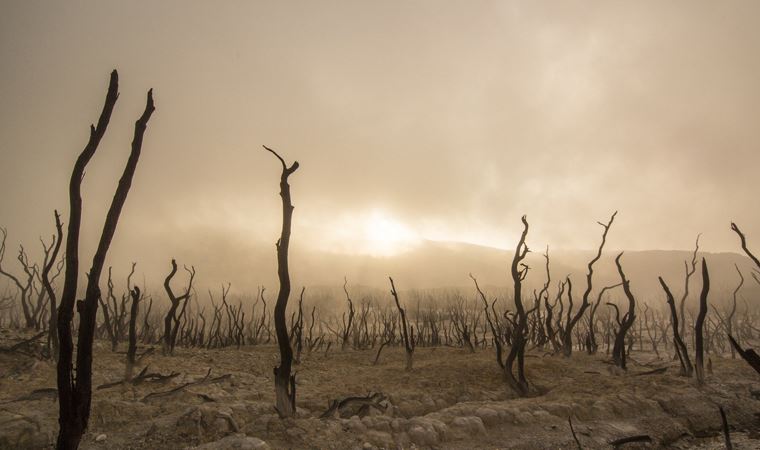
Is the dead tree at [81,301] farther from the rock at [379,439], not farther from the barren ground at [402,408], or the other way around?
the rock at [379,439]

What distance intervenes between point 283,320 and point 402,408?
3.07m

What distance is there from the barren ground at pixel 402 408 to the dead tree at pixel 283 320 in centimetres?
30

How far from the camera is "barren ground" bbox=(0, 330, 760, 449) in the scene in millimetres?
5254

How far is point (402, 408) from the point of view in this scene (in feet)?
23.6

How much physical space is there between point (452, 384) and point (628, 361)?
8054 millimetres

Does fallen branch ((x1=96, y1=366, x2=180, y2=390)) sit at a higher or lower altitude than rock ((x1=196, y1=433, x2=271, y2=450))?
higher

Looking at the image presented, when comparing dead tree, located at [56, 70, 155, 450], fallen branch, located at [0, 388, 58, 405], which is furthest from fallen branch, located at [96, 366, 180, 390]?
dead tree, located at [56, 70, 155, 450]

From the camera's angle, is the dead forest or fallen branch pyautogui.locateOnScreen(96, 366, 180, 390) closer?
the dead forest

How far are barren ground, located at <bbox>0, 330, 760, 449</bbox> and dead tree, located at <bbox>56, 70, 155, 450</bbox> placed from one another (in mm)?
1752

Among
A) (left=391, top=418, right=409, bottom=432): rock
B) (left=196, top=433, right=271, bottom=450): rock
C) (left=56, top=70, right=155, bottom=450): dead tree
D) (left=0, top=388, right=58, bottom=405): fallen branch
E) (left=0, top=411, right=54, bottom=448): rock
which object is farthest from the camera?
(left=0, top=388, right=58, bottom=405): fallen branch

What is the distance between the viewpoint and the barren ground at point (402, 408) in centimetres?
525

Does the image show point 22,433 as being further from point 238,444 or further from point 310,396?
point 310,396

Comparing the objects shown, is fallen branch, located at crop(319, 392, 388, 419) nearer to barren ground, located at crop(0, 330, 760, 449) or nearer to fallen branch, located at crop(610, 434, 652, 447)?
barren ground, located at crop(0, 330, 760, 449)

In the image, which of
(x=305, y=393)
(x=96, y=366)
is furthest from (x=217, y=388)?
(x=96, y=366)
